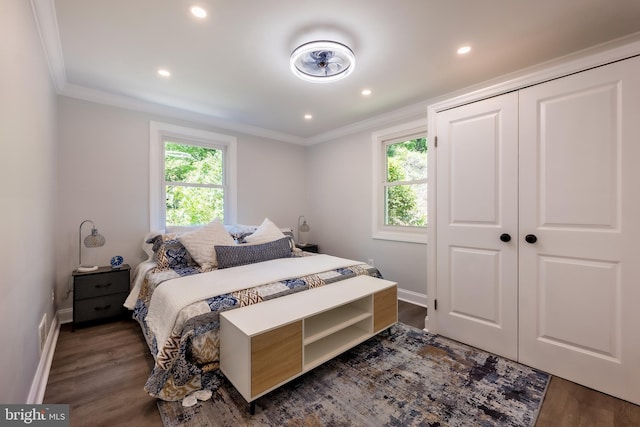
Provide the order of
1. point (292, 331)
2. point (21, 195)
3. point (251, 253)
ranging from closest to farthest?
1. point (21, 195)
2. point (292, 331)
3. point (251, 253)

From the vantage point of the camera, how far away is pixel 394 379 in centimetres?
187

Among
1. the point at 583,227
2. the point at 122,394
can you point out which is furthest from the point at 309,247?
the point at 583,227

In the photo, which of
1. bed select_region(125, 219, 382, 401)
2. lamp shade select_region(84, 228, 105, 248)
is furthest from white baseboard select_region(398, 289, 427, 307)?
lamp shade select_region(84, 228, 105, 248)

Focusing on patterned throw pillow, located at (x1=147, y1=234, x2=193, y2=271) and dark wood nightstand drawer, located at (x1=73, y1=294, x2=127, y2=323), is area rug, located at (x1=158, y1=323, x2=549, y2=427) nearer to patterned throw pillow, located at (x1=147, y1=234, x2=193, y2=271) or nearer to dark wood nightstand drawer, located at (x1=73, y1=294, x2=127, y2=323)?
patterned throw pillow, located at (x1=147, y1=234, x2=193, y2=271)

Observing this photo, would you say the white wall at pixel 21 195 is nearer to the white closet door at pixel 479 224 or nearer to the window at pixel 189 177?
the window at pixel 189 177

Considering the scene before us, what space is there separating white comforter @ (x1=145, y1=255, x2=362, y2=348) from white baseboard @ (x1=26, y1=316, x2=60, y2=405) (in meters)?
0.61

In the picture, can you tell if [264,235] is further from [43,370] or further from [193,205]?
[43,370]

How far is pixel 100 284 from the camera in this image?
2.68m

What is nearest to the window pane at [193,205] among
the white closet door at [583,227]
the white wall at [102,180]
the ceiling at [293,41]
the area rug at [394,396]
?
the white wall at [102,180]

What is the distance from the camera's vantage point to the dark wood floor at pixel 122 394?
1.51m

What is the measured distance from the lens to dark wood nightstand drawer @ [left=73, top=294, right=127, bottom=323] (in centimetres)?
259

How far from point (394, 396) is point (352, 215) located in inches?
104

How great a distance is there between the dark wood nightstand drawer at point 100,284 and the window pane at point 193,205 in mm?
858

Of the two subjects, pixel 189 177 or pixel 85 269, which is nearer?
pixel 85 269
